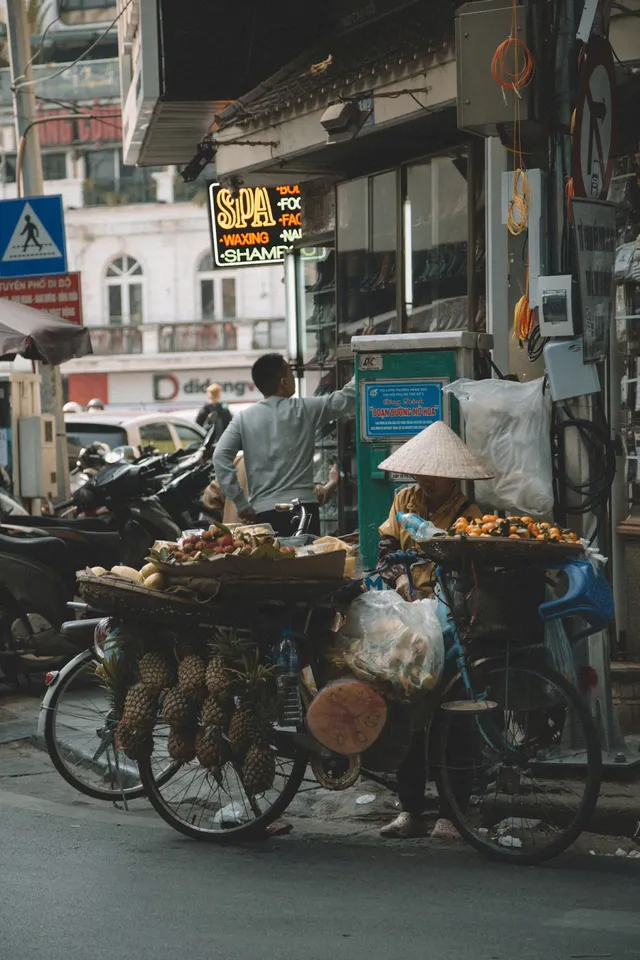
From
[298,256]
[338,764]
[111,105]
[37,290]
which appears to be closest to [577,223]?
[338,764]

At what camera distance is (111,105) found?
43.0m

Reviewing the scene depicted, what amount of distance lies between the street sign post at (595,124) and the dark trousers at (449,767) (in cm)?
244

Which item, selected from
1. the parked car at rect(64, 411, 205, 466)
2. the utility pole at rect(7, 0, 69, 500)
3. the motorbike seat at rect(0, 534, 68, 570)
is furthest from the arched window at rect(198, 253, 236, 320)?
the motorbike seat at rect(0, 534, 68, 570)

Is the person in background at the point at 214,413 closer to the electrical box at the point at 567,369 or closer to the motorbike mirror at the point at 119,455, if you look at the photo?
the motorbike mirror at the point at 119,455

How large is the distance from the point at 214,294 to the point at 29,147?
29252 mm

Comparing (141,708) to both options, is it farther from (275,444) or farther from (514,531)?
(275,444)

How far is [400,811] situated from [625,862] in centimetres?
118

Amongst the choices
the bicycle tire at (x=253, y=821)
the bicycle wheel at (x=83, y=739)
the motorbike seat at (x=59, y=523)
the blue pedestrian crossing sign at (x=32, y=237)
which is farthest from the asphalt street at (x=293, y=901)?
the blue pedestrian crossing sign at (x=32, y=237)

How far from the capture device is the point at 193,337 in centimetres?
4466

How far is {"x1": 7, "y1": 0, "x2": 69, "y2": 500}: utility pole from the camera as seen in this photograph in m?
14.5

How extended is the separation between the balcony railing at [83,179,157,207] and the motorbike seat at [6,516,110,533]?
118ft

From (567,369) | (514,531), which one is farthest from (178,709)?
(567,369)

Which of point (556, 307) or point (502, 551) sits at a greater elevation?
point (556, 307)

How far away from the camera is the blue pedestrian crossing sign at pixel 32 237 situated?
13250 mm
